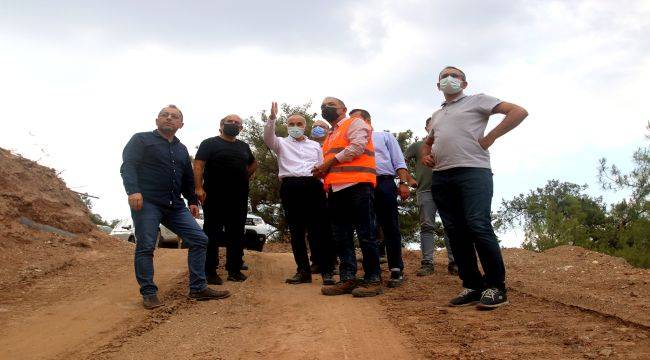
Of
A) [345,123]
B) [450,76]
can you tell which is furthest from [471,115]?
[345,123]

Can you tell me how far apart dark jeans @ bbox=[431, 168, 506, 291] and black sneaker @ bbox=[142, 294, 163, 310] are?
2563 millimetres

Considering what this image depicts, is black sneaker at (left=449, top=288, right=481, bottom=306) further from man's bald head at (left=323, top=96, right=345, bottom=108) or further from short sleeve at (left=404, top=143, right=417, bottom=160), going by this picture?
short sleeve at (left=404, top=143, right=417, bottom=160)

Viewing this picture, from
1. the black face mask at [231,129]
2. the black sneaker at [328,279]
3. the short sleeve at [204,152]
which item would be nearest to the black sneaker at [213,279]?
the black sneaker at [328,279]

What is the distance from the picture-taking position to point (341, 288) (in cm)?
507

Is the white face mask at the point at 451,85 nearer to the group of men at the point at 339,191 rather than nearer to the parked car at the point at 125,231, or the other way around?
the group of men at the point at 339,191

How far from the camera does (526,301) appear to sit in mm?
4359

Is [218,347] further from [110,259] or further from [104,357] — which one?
[110,259]

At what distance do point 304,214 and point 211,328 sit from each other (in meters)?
2.47

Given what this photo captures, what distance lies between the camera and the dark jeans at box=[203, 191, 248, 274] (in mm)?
6047

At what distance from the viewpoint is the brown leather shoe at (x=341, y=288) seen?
5039 millimetres

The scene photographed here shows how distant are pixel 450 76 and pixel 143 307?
330 centimetres

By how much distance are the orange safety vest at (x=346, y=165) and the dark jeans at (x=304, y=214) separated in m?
0.75

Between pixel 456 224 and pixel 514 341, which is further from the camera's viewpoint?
pixel 456 224

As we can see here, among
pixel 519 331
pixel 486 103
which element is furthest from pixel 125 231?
pixel 519 331
